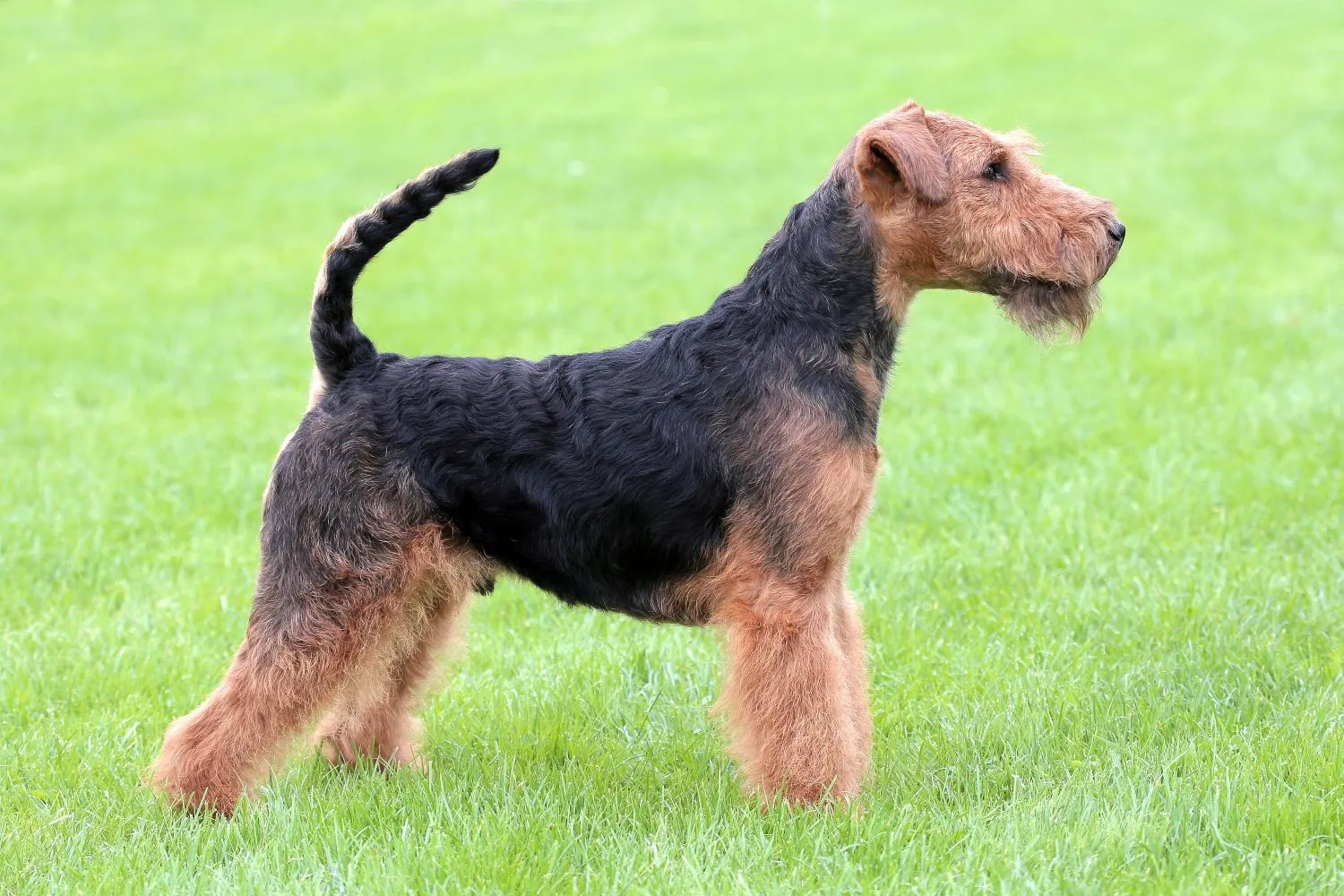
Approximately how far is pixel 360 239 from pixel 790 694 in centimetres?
204

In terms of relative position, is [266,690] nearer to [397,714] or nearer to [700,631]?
[397,714]

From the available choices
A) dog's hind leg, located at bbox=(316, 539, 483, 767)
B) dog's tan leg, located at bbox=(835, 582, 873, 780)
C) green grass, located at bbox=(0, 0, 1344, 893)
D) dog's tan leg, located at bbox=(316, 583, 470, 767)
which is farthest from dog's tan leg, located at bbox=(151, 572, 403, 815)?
dog's tan leg, located at bbox=(835, 582, 873, 780)

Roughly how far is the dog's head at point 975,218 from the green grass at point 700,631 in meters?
1.59

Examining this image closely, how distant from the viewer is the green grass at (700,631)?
12.8 ft

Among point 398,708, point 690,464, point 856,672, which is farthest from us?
point 398,708

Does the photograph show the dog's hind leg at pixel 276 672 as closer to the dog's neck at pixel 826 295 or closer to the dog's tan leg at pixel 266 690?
the dog's tan leg at pixel 266 690

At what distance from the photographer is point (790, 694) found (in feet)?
13.4

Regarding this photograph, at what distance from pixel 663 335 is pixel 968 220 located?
42.0 inches

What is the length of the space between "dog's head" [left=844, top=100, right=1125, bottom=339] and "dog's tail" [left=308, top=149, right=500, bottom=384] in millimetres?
1287

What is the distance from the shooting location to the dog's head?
4195mm

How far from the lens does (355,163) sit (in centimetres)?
1733

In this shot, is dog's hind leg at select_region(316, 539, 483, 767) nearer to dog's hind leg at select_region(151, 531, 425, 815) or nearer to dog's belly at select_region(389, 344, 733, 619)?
dog's hind leg at select_region(151, 531, 425, 815)

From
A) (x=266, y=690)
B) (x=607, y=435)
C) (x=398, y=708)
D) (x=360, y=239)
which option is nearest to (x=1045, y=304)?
(x=607, y=435)

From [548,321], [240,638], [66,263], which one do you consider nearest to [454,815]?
[240,638]
